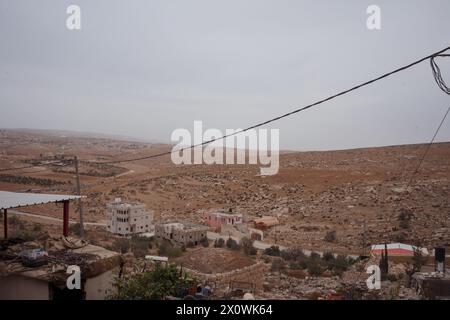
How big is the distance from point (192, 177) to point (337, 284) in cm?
3433

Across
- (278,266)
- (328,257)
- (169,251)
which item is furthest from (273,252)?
(169,251)

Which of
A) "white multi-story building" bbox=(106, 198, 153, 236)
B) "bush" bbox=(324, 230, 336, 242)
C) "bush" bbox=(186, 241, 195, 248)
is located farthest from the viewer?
"white multi-story building" bbox=(106, 198, 153, 236)

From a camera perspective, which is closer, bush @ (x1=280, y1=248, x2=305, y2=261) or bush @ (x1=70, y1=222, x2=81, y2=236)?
bush @ (x1=280, y1=248, x2=305, y2=261)

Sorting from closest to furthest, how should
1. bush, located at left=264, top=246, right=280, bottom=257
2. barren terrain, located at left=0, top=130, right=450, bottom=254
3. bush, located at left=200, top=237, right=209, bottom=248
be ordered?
bush, located at left=264, top=246, right=280, bottom=257
bush, located at left=200, top=237, right=209, bottom=248
barren terrain, located at left=0, top=130, right=450, bottom=254

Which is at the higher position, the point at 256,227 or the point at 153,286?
the point at 153,286

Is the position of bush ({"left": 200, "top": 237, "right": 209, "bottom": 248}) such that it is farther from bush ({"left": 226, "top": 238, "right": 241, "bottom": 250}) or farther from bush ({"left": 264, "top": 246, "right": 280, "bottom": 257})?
bush ({"left": 264, "top": 246, "right": 280, "bottom": 257})

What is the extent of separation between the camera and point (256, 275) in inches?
566

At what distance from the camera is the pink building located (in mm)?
25641

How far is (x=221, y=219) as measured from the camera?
26.1 metres

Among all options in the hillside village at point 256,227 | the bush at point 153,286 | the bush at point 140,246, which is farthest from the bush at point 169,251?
Result: the bush at point 153,286

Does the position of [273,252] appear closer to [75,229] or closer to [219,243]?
[219,243]

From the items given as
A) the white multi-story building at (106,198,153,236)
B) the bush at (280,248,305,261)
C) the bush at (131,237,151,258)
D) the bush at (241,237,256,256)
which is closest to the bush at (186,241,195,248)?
the bush at (131,237,151,258)

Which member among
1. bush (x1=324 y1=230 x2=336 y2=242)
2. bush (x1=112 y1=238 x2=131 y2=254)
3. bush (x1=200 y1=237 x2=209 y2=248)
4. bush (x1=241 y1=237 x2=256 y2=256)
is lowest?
bush (x1=324 y1=230 x2=336 y2=242)
